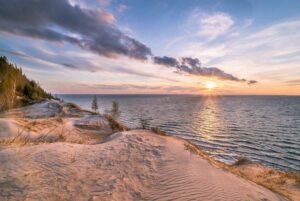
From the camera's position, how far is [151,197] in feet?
19.1

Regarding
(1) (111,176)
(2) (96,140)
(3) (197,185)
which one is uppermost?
(1) (111,176)

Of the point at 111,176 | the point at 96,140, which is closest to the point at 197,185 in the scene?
the point at 111,176

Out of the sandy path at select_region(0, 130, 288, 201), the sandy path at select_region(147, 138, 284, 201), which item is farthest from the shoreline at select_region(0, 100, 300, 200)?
the sandy path at select_region(147, 138, 284, 201)

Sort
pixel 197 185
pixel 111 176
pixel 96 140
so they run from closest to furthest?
pixel 197 185, pixel 111 176, pixel 96 140

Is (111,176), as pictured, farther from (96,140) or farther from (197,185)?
(96,140)

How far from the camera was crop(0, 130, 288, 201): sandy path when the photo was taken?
5680 mm

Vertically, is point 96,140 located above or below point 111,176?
below

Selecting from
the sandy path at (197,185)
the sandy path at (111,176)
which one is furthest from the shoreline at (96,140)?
the sandy path at (197,185)

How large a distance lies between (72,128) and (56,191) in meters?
11.5

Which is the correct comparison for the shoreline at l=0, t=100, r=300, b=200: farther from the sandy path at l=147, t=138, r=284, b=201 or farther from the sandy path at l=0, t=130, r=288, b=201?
the sandy path at l=147, t=138, r=284, b=201

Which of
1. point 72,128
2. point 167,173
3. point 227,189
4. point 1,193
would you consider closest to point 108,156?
point 167,173

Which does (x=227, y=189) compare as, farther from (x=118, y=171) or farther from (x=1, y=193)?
(x=1, y=193)

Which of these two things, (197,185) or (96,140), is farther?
(96,140)

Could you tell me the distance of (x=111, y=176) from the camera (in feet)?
22.3
